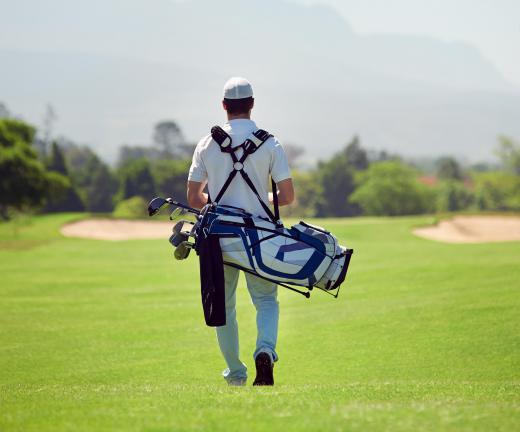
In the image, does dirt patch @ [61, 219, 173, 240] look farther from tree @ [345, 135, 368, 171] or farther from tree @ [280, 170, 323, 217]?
tree @ [345, 135, 368, 171]

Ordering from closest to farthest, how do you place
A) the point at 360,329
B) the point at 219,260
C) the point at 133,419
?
1. the point at 133,419
2. the point at 219,260
3. the point at 360,329

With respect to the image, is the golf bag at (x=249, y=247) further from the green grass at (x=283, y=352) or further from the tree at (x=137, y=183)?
the tree at (x=137, y=183)

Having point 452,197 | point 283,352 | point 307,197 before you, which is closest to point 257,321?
point 283,352

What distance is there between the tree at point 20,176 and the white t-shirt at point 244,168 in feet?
173

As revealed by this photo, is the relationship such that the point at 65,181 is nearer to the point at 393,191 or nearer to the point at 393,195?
the point at 393,191

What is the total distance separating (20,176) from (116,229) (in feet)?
68.3

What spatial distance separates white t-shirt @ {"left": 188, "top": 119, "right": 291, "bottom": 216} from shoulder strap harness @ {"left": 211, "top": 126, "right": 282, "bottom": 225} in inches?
1.3

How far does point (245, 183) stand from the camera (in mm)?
7332

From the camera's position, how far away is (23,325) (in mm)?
12750

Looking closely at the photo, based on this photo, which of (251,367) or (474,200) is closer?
(251,367)

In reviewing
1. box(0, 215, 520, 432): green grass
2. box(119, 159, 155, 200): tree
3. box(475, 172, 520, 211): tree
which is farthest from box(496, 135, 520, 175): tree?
box(0, 215, 520, 432): green grass

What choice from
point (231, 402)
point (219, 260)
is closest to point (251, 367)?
point (219, 260)

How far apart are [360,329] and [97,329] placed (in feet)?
12.6

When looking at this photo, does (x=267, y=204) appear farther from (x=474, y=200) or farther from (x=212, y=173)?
(x=474, y=200)
